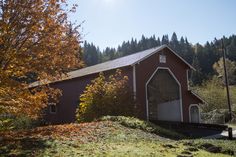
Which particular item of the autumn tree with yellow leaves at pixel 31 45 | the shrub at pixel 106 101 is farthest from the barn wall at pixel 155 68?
the autumn tree with yellow leaves at pixel 31 45

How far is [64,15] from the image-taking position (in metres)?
13.6

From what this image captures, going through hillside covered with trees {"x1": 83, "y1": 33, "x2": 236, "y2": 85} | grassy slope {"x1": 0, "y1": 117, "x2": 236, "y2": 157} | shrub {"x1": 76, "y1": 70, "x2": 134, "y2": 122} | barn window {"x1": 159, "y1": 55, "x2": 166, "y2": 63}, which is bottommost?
grassy slope {"x1": 0, "y1": 117, "x2": 236, "y2": 157}

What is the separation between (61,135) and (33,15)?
Result: 199 inches

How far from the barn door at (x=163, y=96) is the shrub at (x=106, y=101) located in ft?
16.1

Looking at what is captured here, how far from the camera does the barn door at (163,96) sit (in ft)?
99.5

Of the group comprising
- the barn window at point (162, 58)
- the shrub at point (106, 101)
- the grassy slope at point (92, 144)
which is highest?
the barn window at point (162, 58)

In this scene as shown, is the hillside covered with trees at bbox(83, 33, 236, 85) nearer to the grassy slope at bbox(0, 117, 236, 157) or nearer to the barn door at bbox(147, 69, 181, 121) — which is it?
the barn door at bbox(147, 69, 181, 121)

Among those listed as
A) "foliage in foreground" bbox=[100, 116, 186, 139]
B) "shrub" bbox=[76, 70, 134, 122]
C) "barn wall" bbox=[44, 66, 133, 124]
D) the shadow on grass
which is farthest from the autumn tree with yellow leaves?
"barn wall" bbox=[44, 66, 133, 124]

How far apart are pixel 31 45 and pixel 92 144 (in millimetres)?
4287

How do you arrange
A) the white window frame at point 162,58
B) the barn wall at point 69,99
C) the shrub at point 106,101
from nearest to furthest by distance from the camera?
1. the shrub at point 106,101
2. the white window frame at point 162,58
3. the barn wall at point 69,99

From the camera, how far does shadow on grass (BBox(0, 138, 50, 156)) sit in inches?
423

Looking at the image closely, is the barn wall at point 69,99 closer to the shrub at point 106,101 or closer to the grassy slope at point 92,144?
the shrub at point 106,101

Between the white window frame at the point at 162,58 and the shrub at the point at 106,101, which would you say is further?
the white window frame at the point at 162,58

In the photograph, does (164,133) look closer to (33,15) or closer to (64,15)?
(64,15)
